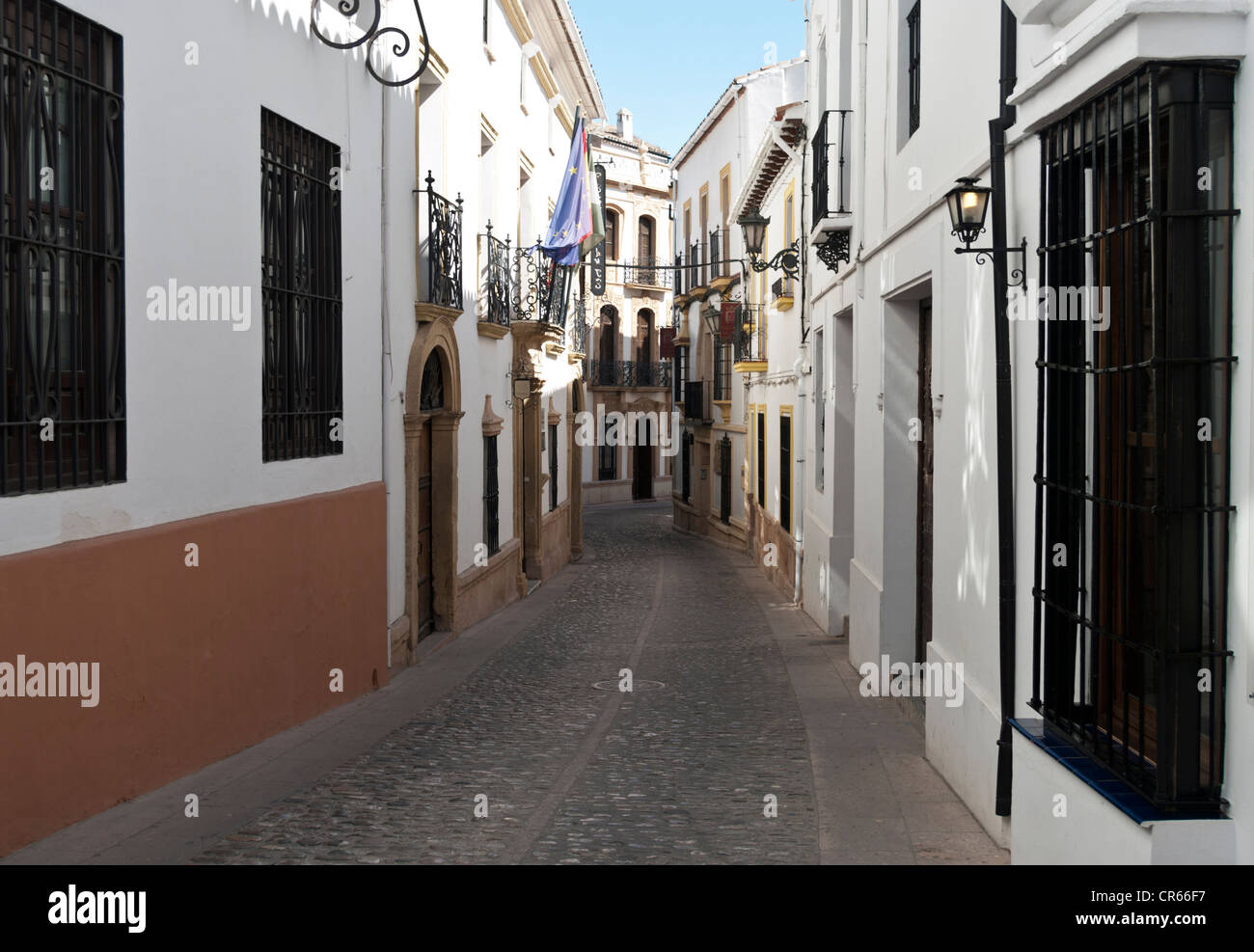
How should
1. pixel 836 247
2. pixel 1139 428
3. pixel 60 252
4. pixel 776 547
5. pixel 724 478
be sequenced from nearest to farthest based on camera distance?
pixel 1139 428
pixel 60 252
pixel 836 247
pixel 776 547
pixel 724 478

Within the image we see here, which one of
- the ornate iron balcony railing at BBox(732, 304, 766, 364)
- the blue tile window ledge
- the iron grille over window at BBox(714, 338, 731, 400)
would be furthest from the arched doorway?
the iron grille over window at BBox(714, 338, 731, 400)

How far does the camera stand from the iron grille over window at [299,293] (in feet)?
27.7

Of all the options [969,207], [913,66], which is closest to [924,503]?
[913,66]

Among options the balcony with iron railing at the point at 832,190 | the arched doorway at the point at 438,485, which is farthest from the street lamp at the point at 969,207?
the arched doorway at the point at 438,485

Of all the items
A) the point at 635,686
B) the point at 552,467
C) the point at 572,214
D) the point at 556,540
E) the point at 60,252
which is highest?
the point at 572,214

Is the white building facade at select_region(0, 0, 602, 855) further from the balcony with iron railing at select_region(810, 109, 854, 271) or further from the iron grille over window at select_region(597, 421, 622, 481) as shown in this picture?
the iron grille over window at select_region(597, 421, 622, 481)

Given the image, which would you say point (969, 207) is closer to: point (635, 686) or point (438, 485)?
point (635, 686)

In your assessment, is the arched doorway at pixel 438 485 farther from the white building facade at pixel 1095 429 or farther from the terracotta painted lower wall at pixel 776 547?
the white building facade at pixel 1095 429

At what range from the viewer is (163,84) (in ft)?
21.9

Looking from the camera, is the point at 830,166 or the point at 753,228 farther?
the point at 753,228

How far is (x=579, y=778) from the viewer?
23.7 feet

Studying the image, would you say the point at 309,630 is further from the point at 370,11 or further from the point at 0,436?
the point at 370,11

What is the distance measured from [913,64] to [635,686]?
5.43 m

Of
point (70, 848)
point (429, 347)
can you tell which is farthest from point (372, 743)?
point (429, 347)
